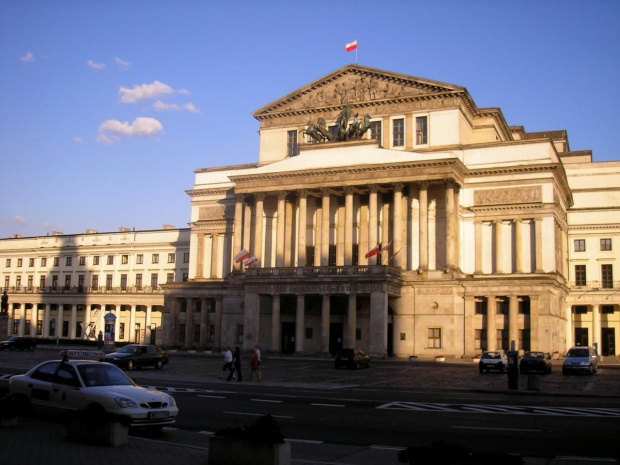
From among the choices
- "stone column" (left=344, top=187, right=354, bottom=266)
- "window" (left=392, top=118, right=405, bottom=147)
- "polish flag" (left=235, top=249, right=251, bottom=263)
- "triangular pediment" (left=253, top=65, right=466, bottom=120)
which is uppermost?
"triangular pediment" (left=253, top=65, right=466, bottom=120)

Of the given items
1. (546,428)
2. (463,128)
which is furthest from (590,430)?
(463,128)

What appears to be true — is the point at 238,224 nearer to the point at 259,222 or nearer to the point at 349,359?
the point at 259,222

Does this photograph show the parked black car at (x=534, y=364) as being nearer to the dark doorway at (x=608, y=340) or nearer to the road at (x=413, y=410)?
the road at (x=413, y=410)

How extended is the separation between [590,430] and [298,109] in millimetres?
61946

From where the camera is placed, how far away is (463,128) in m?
71.8

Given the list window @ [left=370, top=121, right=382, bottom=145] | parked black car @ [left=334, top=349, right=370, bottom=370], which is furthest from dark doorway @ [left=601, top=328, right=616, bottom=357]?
parked black car @ [left=334, top=349, right=370, bottom=370]

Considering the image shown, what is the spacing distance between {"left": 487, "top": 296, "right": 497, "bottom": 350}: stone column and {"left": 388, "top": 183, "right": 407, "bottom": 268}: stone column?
9036mm

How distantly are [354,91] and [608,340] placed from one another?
38.2 metres

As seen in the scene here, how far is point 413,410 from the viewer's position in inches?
952

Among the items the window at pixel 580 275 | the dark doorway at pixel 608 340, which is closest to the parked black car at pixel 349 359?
the dark doorway at pixel 608 340

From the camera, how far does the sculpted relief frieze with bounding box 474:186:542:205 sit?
219ft

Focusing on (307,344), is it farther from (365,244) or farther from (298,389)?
Answer: (298,389)

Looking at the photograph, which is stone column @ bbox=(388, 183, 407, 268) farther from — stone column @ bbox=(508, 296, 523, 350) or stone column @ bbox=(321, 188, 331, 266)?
stone column @ bbox=(508, 296, 523, 350)

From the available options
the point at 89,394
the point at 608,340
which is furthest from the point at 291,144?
the point at 89,394
